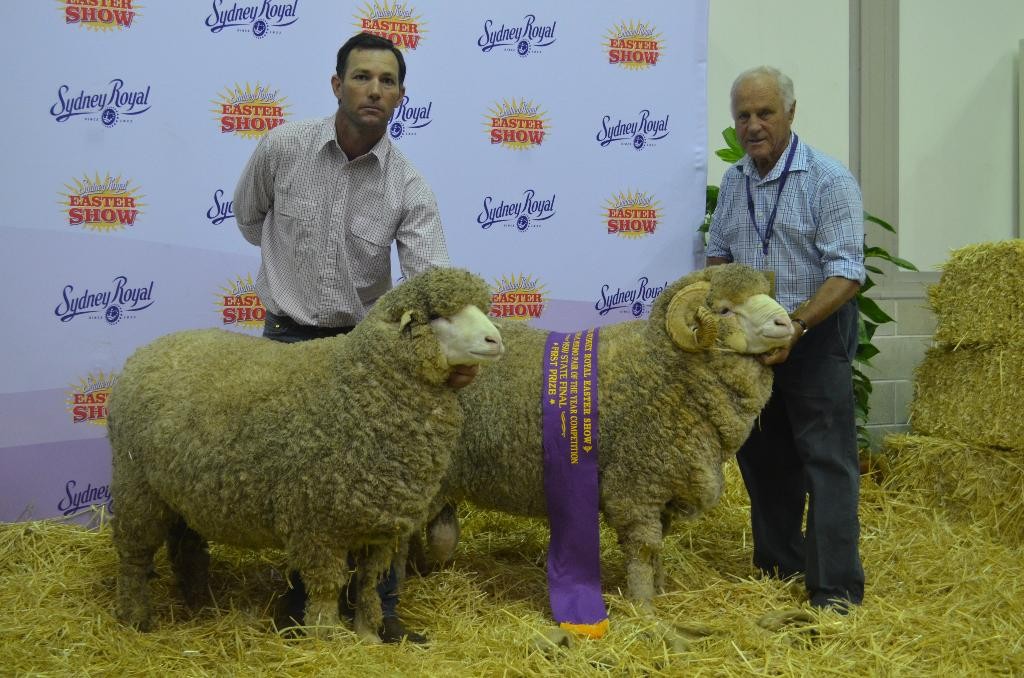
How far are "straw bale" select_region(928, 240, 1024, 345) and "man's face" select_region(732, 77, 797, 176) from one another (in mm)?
1831

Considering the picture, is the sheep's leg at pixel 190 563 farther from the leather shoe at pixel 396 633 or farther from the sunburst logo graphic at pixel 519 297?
the sunburst logo graphic at pixel 519 297

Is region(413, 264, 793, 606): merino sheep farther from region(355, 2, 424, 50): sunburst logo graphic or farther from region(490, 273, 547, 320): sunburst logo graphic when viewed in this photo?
region(355, 2, 424, 50): sunburst logo graphic

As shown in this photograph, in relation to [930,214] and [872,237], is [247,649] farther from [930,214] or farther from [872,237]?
[930,214]

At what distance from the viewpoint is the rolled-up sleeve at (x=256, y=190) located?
3.40 meters

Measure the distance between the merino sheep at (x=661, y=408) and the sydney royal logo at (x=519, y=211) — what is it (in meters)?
1.61

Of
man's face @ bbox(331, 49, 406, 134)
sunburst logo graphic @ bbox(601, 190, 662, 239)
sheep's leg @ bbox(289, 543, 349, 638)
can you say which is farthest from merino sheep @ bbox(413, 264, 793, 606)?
sunburst logo graphic @ bbox(601, 190, 662, 239)

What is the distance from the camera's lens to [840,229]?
3.38 meters

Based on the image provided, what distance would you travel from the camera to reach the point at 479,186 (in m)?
4.81

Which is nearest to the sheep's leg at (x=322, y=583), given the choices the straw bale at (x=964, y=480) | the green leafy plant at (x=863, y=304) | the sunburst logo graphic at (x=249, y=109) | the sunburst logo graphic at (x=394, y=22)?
the sunburst logo graphic at (x=249, y=109)

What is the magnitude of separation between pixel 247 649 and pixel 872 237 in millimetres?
4658

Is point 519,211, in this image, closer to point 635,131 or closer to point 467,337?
point 635,131

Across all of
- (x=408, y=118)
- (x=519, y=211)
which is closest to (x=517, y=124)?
(x=519, y=211)

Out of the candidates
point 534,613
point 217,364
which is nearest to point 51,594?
point 217,364

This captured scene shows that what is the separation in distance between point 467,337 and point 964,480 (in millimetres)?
3300
